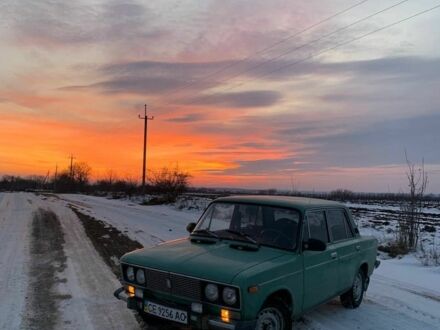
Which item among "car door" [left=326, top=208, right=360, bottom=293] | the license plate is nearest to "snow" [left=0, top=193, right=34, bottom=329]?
the license plate

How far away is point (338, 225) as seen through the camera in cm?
689

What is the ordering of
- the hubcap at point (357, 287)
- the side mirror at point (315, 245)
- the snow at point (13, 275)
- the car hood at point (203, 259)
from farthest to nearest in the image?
the hubcap at point (357, 287) → the snow at point (13, 275) → the side mirror at point (315, 245) → the car hood at point (203, 259)

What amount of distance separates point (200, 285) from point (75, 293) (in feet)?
11.2

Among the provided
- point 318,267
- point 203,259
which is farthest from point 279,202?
point 203,259

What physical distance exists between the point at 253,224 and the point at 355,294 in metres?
2.37

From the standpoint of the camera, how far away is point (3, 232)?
15211 mm

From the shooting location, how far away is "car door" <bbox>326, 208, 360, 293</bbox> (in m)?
6.56

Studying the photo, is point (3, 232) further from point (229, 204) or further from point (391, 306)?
point (391, 306)

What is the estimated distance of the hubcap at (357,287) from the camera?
7.12m

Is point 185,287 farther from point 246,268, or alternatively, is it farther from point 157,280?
point 246,268

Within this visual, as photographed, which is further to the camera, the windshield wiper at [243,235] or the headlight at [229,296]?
the windshield wiper at [243,235]

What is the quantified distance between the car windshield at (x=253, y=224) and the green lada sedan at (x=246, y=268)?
0.04ft

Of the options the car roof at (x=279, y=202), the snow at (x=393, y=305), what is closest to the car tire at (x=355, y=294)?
the snow at (x=393, y=305)

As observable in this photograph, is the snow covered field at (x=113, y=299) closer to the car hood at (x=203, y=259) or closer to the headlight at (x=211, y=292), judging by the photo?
the car hood at (x=203, y=259)
